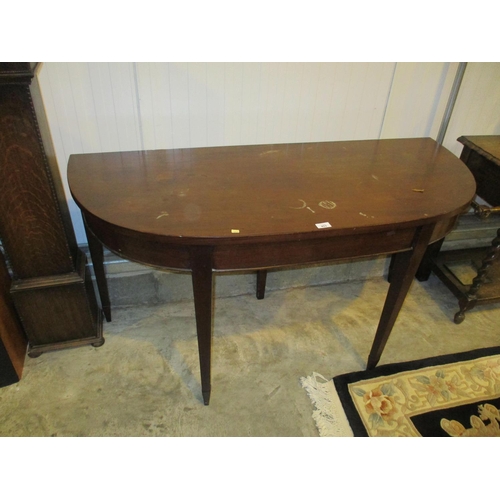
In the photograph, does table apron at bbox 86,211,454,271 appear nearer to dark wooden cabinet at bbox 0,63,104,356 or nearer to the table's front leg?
the table's front leg

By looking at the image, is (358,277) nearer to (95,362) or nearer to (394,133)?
(394,133)

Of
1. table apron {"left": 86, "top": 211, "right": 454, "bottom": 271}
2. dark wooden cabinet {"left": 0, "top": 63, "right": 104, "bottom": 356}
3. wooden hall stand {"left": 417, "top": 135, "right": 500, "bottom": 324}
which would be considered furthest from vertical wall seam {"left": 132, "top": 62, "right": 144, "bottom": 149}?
wooden hall stand {"left": 417, "top": 135, "right": 500, "bottom": 324}

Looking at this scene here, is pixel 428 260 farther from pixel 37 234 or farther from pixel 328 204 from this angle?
pixel 37 234

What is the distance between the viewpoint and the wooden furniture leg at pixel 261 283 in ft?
6.33

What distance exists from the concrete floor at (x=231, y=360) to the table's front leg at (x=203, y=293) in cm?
25

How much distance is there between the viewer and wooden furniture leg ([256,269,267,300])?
6.33ft

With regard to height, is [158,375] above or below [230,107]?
below

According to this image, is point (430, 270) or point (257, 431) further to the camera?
point (430, 270)

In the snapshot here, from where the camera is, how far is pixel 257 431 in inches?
56.8

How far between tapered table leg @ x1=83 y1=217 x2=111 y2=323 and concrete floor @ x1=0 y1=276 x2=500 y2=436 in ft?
0.31

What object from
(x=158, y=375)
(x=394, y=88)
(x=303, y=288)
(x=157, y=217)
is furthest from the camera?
(x=303, y=288)

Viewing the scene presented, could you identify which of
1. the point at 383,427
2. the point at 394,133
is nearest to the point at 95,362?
the point at 383,427

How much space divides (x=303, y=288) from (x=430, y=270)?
0.70m
